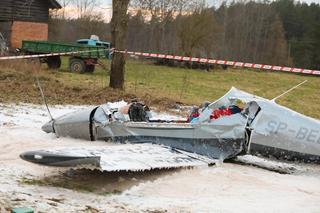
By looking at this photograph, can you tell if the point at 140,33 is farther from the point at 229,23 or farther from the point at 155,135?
the point at 155,135

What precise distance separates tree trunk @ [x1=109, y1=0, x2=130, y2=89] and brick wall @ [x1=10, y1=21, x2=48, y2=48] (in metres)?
22.1

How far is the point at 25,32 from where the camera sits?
125ft

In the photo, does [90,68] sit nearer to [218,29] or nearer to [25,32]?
[25,32]

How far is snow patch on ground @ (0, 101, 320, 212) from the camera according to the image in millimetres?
5832

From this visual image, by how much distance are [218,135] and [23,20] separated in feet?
106

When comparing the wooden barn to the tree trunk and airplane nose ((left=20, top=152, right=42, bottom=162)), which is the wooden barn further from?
airplane nose ((left=20, top=152, right=42, bottom=162))

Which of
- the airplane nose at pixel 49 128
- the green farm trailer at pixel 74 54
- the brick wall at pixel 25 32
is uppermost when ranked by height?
the brick wall at pixel 25 32

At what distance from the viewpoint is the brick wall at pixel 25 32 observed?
3734 centimetres

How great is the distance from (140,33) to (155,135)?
57.7 m

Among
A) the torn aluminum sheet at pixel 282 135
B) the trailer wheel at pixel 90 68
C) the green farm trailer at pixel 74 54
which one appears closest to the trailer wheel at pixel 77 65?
the green farm trailer at pixel 74 54

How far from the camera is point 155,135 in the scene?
28.6 feet

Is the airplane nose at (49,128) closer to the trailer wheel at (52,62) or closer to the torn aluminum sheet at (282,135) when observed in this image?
the torn aluminum sheet at (282,135)

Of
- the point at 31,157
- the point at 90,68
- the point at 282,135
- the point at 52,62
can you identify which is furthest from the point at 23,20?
the point at 31,157

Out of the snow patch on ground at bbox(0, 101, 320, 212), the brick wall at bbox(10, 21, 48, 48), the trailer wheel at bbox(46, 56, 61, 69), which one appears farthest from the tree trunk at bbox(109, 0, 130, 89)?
the brick wall at bbox(10, 21, 48, 48)
